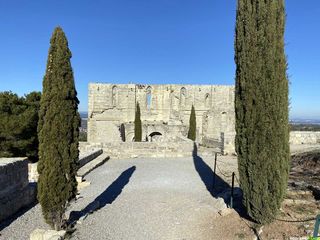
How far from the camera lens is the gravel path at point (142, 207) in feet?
22.3

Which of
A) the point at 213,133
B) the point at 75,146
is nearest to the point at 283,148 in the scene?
the point at 75,146

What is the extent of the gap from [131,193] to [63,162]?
4.01 m

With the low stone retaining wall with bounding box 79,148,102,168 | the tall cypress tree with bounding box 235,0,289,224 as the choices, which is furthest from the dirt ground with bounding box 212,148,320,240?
the low stone retaining wall with bounding box 79,148,102,168

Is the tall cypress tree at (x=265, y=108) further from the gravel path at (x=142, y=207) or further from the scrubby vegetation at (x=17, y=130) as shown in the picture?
the scrubby vegetation at (x=17, y=130)

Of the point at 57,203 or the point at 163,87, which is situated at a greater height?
the point at 163,87

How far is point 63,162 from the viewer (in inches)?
263

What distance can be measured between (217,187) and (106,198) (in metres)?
3.81

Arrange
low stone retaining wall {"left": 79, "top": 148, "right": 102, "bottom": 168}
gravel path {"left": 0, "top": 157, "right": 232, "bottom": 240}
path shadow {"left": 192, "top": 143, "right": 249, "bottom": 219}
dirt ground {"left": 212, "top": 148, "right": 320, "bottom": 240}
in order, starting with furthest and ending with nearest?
low stone retaining wall {"left": 79, "top": 148, "right": 102, "bottom": 168}
path shadow {"left": 192, "top": 143, "right": 249, "bottom": 219}
gravel path {"left": 0, "top": 157, "right": 232, "bottom": 240}
dirt ground {"left": 212, "top": 148, "right": 320, "bottom": 240}

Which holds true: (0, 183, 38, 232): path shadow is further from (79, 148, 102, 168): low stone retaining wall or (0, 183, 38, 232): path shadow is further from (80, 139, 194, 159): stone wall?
(80, 139, 194, 159): stone wall

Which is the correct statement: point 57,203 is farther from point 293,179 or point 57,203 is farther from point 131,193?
point 293,179

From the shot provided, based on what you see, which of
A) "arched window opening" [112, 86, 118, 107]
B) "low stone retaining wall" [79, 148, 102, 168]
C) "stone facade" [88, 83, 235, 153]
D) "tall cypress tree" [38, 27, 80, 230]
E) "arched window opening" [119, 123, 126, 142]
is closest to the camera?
"tall cypress tree" [38, 27, 80, 230]

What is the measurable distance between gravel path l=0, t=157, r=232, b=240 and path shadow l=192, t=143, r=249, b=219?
79mm

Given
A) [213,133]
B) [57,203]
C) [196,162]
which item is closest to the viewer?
[57,203]

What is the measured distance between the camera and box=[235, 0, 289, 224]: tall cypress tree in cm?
661
